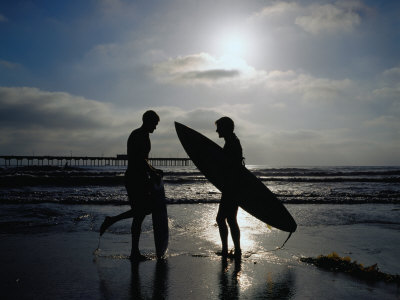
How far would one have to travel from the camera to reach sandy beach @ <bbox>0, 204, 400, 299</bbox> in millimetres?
2906

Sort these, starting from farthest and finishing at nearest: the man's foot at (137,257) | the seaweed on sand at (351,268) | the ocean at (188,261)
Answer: the man's foot at (137,257)
the seaweed on sand at (351,268)
the ocean at (188,261)

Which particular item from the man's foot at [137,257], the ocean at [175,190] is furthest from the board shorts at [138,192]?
the ocean at [175,190]

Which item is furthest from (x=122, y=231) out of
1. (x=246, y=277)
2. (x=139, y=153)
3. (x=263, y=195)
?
(x=246, y=277)

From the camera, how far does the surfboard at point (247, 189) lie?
4508 millimetres

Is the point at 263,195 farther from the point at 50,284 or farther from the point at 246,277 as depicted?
the point at 50,284

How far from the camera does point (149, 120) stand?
4.16 metres

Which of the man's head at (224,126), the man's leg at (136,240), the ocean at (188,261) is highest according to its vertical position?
the man's head at (224,126)

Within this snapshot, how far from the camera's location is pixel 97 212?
8.23 metres

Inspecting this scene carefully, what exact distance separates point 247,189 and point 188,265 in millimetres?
1488

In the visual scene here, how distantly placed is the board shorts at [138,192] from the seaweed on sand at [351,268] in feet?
7.34

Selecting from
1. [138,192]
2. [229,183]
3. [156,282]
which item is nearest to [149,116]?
[138,192]

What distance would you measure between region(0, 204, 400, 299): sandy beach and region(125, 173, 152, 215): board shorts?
26.8 inches

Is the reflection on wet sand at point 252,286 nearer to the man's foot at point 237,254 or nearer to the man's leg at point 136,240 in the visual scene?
the man's foot at point 237,254

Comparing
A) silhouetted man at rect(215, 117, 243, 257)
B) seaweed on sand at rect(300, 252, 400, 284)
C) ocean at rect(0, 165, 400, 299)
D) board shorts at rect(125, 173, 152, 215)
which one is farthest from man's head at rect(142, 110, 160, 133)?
seaweed on sand at rect(300, 252, 400, 284)
